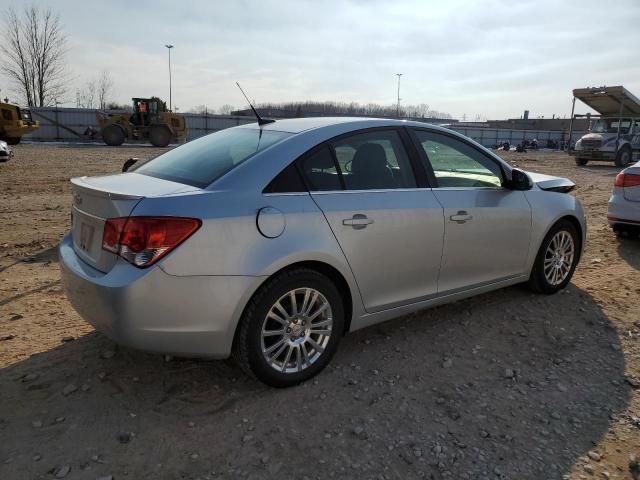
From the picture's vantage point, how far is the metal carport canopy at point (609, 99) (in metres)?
21.7

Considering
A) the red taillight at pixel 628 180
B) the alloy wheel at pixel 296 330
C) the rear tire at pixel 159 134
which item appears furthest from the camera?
the rear tire at pixel 159 134

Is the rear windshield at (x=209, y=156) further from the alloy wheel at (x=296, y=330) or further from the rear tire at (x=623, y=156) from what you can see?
the rear tire at (x=623, y=156)

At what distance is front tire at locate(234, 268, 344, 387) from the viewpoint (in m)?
2.90

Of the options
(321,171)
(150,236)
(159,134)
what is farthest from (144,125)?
(150,236)

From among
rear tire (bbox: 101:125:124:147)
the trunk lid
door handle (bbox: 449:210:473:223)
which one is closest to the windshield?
door handle (bbox: 449:210:473:223)

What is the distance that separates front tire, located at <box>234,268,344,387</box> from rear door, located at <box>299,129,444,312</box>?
288mm

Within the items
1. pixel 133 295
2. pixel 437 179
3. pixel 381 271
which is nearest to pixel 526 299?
pixel 437 179

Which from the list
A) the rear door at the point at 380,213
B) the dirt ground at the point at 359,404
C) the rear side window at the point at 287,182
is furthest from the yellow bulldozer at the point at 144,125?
the rear side window at the point at 287,182

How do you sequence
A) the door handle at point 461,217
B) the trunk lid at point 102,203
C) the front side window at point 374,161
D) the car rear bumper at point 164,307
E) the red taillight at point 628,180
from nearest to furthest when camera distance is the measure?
the car rear bumper at point 164,307 → the trunk lid at point 102,203 → the front side window at point 374,161 → the door handle at point 461,217 → the red taillight at point 628,180

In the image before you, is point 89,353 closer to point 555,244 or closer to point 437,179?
point 437,179

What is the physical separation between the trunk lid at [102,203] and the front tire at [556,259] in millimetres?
3199

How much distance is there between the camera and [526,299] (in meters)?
4.66

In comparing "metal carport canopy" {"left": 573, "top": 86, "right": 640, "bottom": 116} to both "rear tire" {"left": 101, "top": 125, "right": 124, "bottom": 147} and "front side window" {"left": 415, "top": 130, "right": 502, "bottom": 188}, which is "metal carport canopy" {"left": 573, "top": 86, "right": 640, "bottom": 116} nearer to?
"front side window" {"left": 415, "top": 130, "right": 502, "bottom": 188}

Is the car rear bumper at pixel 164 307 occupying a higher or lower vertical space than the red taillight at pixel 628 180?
lower
